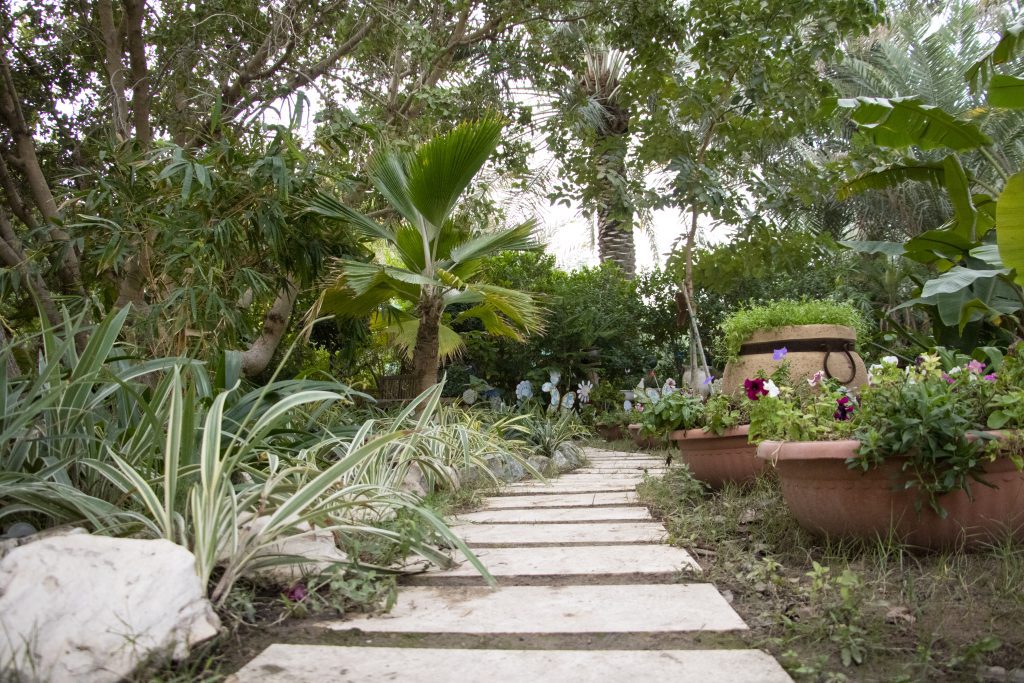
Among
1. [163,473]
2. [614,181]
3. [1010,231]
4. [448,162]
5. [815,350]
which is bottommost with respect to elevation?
[163,473]

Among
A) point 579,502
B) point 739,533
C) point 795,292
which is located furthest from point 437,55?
point 795,292

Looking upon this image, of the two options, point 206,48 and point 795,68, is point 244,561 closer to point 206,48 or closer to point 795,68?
point 795,68

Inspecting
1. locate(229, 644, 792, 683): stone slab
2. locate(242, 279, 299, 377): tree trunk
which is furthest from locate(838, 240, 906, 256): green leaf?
locate(242, 279, 299, 377): tree trunk

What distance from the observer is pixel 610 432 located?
8.34m

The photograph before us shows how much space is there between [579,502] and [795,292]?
6.83 m

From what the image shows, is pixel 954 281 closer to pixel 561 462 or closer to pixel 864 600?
pixel 864 600

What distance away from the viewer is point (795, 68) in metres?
5.15

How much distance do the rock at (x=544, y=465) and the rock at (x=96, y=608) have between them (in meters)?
3.62

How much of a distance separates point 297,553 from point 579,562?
84 cm

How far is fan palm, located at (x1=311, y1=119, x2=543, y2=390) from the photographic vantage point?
15.8 ft

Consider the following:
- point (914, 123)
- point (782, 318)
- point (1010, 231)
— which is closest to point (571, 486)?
point (782, 318)

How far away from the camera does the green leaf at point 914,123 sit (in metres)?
3.36

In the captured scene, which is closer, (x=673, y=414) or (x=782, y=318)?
(x=673, y=414)

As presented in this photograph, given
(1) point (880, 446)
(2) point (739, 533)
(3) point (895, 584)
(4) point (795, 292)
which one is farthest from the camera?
(4) point (795, 292)
